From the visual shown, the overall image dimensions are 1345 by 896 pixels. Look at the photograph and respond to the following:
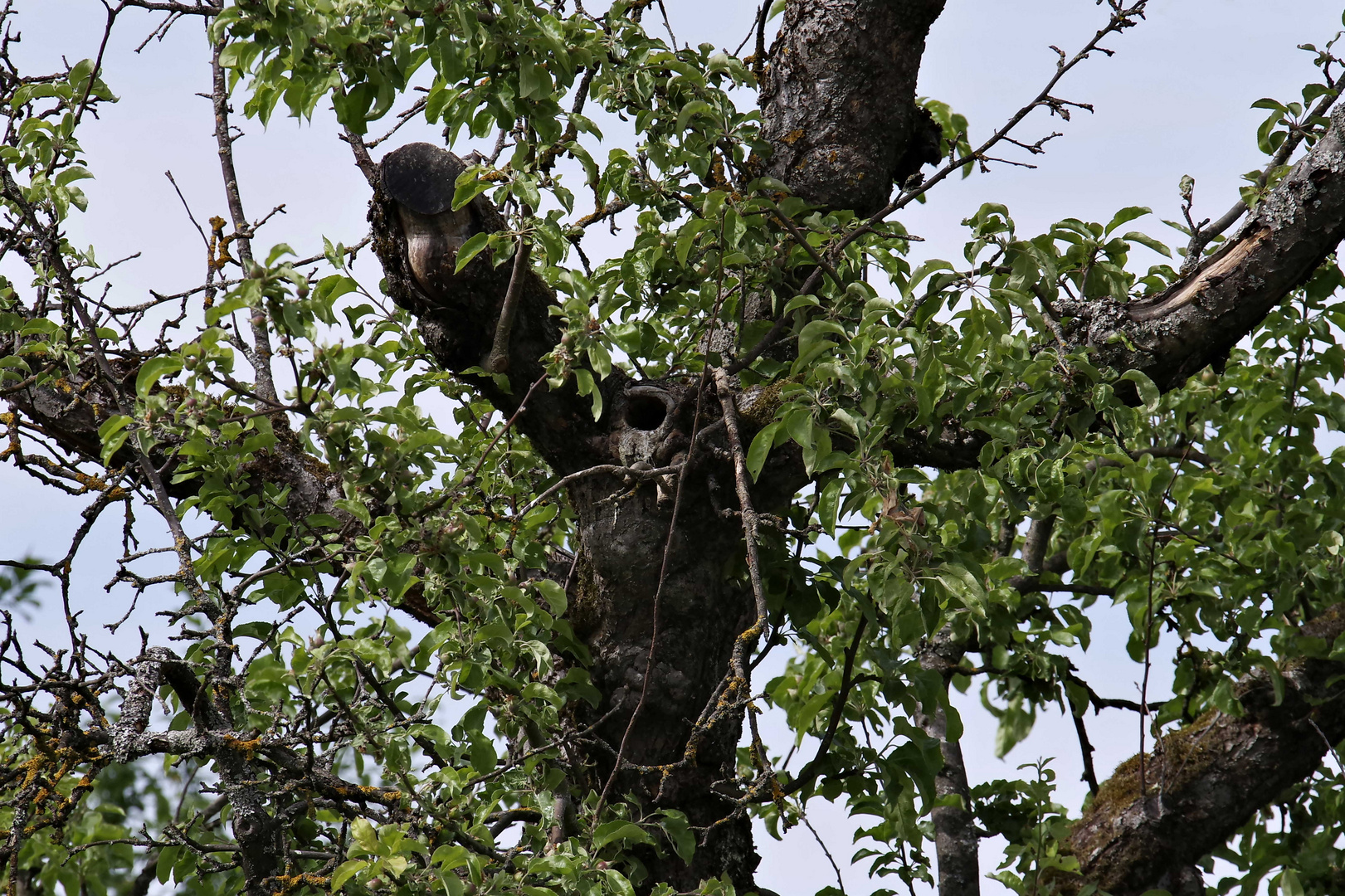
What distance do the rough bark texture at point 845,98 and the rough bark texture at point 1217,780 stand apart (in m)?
2.34

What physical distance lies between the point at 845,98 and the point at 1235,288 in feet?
4.89

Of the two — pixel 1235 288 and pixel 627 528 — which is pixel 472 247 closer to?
pixel 627 528

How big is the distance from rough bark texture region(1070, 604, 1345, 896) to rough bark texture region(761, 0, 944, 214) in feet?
7.66

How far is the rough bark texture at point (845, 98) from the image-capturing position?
379cm

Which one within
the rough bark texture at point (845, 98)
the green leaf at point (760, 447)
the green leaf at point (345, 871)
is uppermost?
the rough bark texture at point (845, 98)

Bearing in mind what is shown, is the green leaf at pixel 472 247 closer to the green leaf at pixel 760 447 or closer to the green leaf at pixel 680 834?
the green leaf at pixel 760 447

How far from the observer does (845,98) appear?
3852 mm

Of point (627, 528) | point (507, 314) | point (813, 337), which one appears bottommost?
point (813, 337)

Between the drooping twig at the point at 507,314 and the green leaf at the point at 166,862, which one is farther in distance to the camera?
the green leaf at the point at 166,862

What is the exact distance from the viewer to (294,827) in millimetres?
3346

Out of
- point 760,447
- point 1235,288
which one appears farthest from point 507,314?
point 1235,288

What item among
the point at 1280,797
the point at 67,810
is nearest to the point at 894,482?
the point at 67,810

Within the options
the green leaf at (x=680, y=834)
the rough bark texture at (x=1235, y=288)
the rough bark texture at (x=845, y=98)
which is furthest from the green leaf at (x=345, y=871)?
the rough bark texture at (x=845, y=98)

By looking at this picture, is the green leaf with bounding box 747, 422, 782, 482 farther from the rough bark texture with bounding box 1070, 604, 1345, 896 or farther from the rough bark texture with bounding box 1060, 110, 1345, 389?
the rough bark texture with bounding box 1070, 604, 1345, 896
